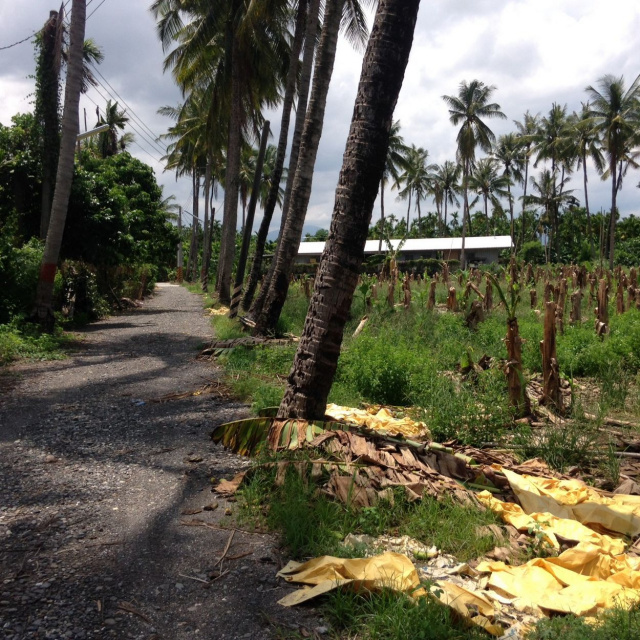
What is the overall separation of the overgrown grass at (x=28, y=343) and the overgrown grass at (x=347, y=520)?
740 centimetres

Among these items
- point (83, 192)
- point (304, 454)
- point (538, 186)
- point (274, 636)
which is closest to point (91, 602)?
point (274, 636)

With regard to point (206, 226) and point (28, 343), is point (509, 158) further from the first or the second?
point (28, 343)

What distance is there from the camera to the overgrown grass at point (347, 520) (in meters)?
3.76

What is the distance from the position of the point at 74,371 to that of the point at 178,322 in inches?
335

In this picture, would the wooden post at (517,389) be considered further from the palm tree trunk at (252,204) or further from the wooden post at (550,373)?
the palm tree trunk at (252,204)

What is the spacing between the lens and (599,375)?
26.9ft

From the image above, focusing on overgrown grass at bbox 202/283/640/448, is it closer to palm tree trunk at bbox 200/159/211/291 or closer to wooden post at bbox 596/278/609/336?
wooden post at bbox 596/278/609/336

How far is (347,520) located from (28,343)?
913 centimetres

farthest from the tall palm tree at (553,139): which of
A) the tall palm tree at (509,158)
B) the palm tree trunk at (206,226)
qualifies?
the palm tree trunk at (206,226)

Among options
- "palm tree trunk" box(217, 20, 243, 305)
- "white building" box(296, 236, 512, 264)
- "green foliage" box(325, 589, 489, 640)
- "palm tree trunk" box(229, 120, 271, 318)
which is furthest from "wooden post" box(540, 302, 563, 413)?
"white building" box(296, 236, 512, 264)

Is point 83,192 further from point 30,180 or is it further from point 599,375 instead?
point 599,375

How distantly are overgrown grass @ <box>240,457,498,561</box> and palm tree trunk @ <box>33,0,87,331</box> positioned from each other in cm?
1023

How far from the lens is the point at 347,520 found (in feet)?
13.1

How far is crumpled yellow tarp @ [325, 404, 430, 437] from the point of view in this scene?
19.3ft
